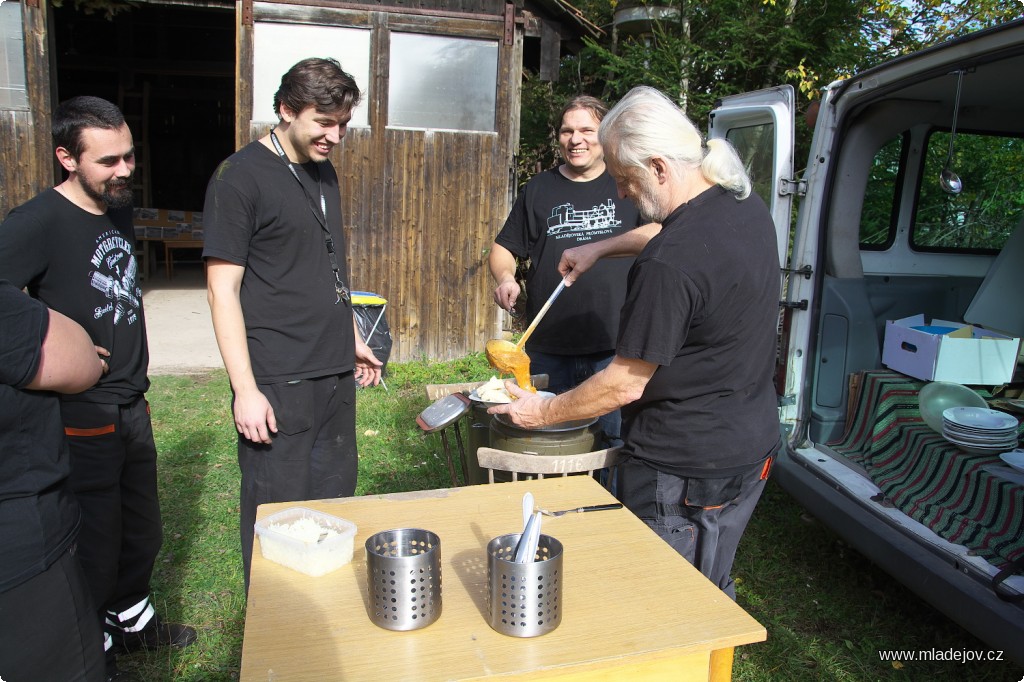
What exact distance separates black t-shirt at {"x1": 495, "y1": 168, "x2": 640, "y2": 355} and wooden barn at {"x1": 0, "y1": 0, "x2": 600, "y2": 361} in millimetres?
4084

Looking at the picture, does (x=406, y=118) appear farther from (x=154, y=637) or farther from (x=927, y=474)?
(x=927, y=474)

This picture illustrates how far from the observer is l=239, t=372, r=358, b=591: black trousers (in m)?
2.65

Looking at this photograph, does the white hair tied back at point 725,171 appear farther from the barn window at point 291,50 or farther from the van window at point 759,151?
the barn window at point 291,50

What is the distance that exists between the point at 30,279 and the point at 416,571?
1.81 metres

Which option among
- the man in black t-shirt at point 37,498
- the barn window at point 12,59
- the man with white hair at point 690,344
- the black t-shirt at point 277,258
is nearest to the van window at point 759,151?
the man with white hair at point 690,344

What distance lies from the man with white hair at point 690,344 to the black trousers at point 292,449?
35.6 inches

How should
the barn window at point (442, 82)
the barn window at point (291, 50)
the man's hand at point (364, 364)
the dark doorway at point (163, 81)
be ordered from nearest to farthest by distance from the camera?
1. the man's hand at point (364, 364)
2. the barn window at point (291, 50)
3. the barn window at point (442, 82)
4. the dark doorway at point (163, 81)

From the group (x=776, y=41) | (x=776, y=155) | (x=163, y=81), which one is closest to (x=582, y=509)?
(x=776, y=155)

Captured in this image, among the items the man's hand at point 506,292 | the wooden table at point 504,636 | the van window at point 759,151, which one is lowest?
the wooden table at point 504,636

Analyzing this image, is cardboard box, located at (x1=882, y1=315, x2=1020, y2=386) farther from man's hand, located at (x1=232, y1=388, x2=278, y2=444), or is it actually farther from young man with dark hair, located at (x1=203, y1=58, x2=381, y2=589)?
man's hand, located at (x1=232, y1=388, x2=278, y2=444)

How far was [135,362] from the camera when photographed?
281 centimetres

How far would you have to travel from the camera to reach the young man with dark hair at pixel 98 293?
2516mm

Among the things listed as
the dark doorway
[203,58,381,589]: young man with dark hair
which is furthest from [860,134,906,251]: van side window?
the dark doorway

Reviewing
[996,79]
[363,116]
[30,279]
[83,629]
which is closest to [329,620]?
[83,629]
